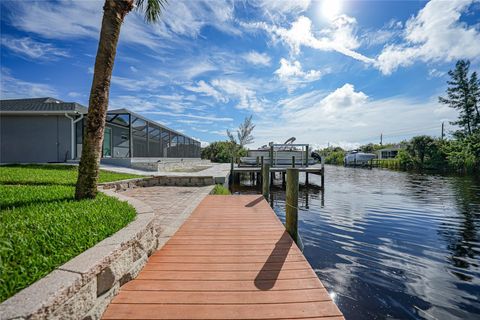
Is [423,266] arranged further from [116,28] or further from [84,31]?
[84,31]

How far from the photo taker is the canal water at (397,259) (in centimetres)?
323

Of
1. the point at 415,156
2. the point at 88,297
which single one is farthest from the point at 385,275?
the point at 415,156

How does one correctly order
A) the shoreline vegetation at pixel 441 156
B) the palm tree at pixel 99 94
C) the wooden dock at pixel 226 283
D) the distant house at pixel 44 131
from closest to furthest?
the wooden dock at pixel 226 283 < the palm tree at pixel 99 94 < the distant house at pixel 44 131 < the shoreline vegetation at pixel 441 156

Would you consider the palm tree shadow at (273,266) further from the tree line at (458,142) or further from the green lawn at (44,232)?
the tree line at (458,142)

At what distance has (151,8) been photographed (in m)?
5.64

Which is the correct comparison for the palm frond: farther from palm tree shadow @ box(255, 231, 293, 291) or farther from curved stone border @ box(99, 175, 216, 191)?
curved stone border @ box(99, 175, 216, 191)

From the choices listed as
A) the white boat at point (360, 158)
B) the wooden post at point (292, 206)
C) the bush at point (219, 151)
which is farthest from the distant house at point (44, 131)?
the white boat at point (360, 158)

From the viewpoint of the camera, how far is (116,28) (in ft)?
13.1

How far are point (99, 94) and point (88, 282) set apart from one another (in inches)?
126

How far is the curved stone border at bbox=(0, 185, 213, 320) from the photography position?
133 centimetres

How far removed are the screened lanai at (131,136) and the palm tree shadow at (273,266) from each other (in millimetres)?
13989

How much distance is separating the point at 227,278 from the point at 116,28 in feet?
14.1

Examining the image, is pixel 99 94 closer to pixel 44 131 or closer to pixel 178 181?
pixel 178 181

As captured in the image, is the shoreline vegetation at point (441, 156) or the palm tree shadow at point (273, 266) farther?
the shoreline vegetation at point (441, 156)
